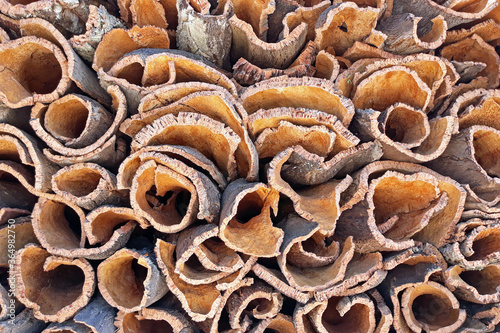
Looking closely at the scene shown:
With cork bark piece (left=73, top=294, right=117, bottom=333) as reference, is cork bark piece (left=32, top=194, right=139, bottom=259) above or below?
above

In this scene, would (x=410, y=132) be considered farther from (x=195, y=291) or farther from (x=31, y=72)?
(x=31, y=72)

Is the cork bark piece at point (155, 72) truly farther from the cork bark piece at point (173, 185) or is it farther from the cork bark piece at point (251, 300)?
the cork bark piece at point (251, 300)

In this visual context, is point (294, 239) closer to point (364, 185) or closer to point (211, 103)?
point (364, 185)

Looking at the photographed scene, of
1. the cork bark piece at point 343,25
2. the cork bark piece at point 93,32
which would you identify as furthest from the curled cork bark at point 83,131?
the cork bark piece at point 343,25

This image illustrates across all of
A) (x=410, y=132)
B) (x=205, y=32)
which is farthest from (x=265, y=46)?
(x=410, y=132)

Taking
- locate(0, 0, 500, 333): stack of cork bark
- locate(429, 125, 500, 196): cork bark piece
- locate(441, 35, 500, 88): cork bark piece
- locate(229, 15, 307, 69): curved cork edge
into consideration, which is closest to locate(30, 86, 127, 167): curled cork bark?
locate(0, 0, 500, 333): stack of cork bark

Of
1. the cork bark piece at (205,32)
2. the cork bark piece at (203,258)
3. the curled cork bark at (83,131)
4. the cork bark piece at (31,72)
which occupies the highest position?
the cork bark piece at (205,32)

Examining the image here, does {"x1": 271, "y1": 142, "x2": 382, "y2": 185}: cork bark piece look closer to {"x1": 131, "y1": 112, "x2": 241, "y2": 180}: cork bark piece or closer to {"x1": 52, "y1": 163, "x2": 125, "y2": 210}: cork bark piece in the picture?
{"x1": 131, "y1": 112, "x2": 241, "y2": 180}: cork bark piece
